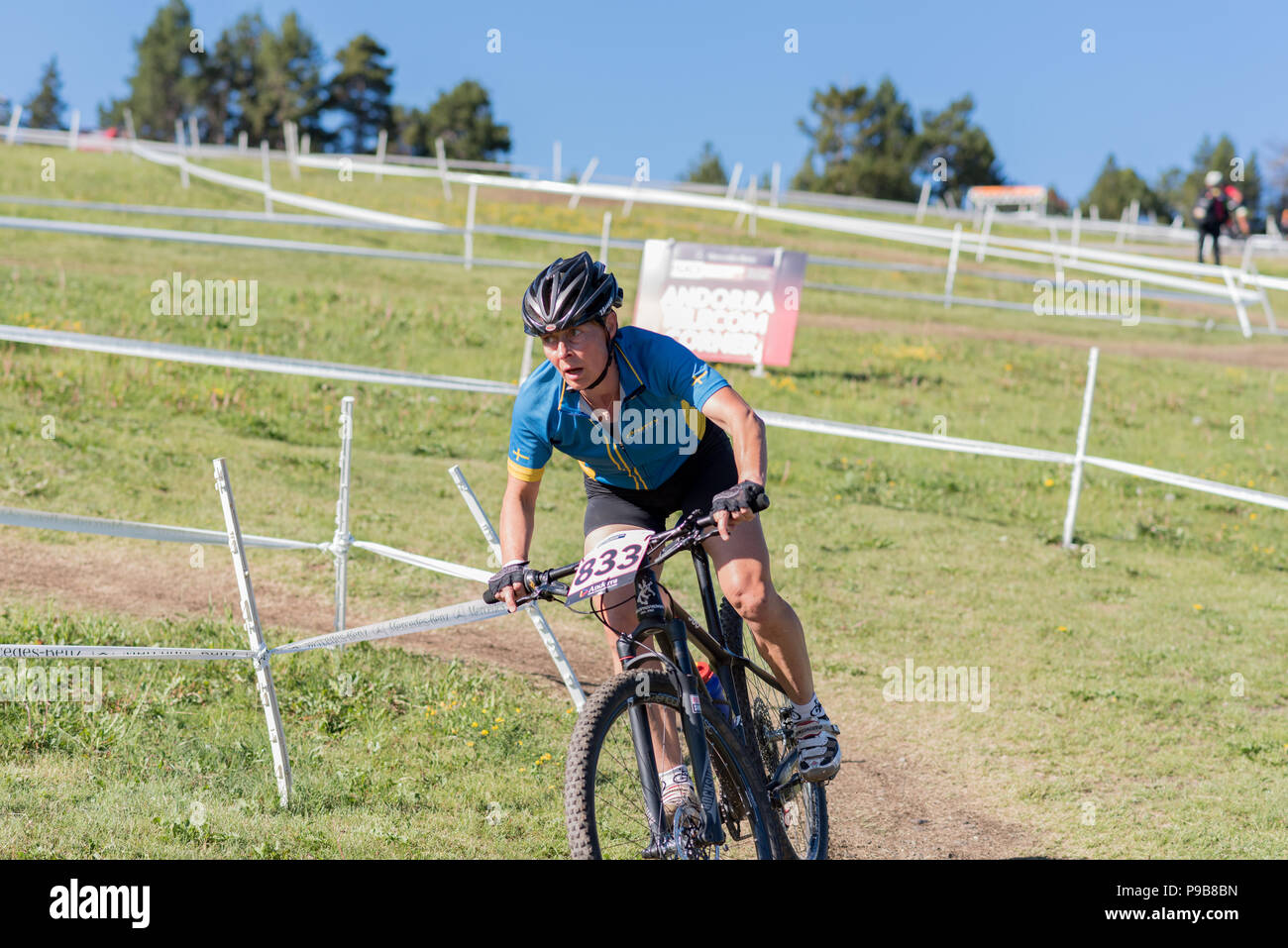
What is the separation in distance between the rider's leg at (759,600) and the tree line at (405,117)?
63.2 meters

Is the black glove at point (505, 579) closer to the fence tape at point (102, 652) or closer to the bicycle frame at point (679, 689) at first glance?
the bicycle frame at point (679, 689)

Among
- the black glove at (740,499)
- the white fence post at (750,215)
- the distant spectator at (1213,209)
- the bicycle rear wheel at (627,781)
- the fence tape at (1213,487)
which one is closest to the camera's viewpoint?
the bicycle rear wheel at (627,781)

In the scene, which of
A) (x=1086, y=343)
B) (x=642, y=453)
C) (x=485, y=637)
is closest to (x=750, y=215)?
(x=1086, y=343)

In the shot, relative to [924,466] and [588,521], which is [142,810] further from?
[924,466]

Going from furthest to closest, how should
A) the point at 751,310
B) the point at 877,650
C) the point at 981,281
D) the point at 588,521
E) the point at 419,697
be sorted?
the point at 981,281 < the point at 751,310 < the point at 877,650 < the point at 419,697 < the point at 588,521

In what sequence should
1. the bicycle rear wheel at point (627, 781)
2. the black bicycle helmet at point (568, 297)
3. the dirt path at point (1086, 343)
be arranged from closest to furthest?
1. the bicycle rear wheel at point (627, 781)
2. the black bicycle helmet at point (568, 297)
3. the dirt path at point (1086, 343)

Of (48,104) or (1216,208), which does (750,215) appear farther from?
(48,104)

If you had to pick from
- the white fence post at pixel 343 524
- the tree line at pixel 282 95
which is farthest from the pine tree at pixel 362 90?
the white fence post at pixel 343 524

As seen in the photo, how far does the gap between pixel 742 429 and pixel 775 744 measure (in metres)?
1.50

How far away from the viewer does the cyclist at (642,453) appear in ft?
12.8

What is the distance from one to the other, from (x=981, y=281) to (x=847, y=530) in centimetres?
1850
